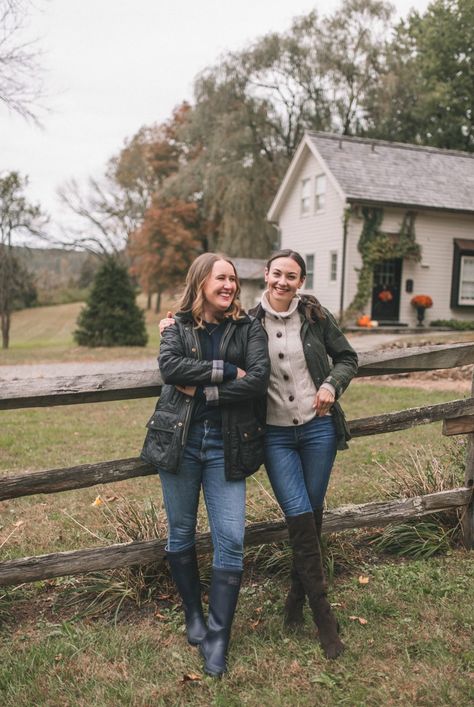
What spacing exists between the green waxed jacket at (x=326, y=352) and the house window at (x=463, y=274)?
21585 mm

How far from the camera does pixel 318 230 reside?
965 inches

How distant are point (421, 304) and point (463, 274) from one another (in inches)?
95.3

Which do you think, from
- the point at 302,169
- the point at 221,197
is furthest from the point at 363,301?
the point at 221,197

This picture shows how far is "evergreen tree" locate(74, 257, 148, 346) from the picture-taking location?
850 inches

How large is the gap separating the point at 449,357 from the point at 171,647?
2.45 metres

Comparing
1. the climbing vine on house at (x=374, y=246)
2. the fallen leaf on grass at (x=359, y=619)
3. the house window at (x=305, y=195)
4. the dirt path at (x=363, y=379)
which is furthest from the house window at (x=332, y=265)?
the fallen leaf on grass at (x=359, y=619)

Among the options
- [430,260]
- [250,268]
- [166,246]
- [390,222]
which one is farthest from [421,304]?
[166,246]

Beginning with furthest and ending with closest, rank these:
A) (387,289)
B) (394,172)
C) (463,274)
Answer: (463,274) < (394,172) < (387,289)

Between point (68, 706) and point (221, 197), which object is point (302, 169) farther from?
point (68, 706)

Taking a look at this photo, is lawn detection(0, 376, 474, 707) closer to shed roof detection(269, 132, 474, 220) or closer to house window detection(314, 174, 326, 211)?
shed roof detection(269, 132, 474, 220)

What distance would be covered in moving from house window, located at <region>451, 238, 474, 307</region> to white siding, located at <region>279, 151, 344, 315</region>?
4.42 m

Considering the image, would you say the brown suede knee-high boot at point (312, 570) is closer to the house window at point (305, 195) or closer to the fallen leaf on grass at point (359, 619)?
the fallen leaf on grass at point (359, 619)

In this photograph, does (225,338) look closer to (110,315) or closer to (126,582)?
(126,582)

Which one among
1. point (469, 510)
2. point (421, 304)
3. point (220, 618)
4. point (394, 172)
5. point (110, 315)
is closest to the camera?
point (220, 618)
